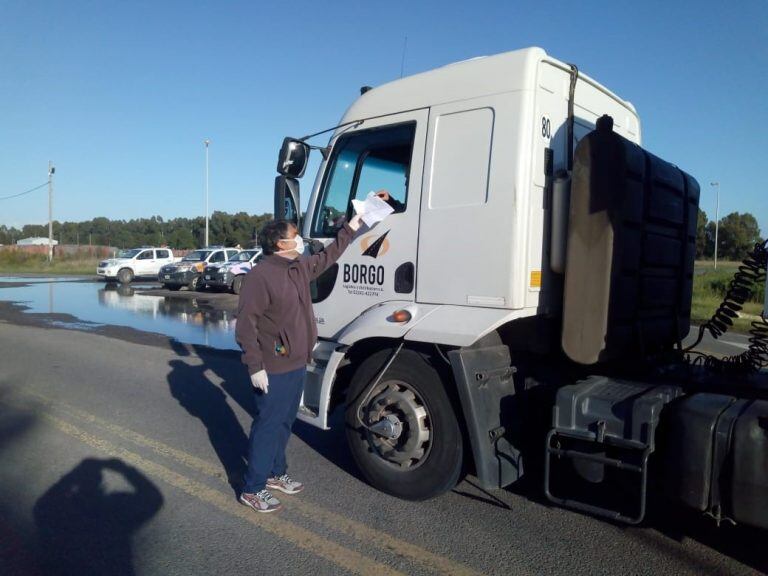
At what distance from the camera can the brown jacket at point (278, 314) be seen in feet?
12.8

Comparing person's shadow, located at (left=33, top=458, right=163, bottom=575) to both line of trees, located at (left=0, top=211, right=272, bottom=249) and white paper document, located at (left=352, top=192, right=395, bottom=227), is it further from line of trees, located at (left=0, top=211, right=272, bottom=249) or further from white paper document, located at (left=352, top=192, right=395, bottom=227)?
line of trees, located at (left=0, top=211, right=272, bottom=249)

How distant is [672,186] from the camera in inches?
162

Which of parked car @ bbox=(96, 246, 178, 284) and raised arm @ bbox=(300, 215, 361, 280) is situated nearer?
raised arm @ bbox=(300, 215, 361, 280)

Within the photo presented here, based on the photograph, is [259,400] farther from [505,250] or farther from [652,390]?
[652,390]

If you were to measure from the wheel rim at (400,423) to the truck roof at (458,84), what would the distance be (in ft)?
6.13

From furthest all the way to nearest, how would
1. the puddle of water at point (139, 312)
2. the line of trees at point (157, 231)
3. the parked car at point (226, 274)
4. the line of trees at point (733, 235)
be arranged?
the line of trees at point (157, 231) → the parked car at point (226, 274) → the puddle of water at point (139, 312) → the line of trees at point (733, 235)

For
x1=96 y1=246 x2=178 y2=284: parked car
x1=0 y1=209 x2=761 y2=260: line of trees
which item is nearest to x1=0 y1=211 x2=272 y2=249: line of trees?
x1=0 y1=209 x2=761 y2=260: line of trees

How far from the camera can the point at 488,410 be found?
3703mm

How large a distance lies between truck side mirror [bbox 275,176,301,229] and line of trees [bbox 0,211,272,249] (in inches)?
2187

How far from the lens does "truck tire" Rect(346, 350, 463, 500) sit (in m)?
3.87

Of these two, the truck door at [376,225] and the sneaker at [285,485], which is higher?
the truck door at [376,225]

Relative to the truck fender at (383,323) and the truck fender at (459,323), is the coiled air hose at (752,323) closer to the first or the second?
the truck fender at (459,323)

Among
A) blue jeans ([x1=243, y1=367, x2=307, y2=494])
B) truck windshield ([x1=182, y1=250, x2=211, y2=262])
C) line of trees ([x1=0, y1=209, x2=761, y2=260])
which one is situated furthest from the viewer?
line of trees ([x1=0, y1=209, x2=761, y2=260])

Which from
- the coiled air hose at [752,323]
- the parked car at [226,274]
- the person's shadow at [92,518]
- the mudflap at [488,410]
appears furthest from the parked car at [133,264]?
the coiled air hose at [752,323]
